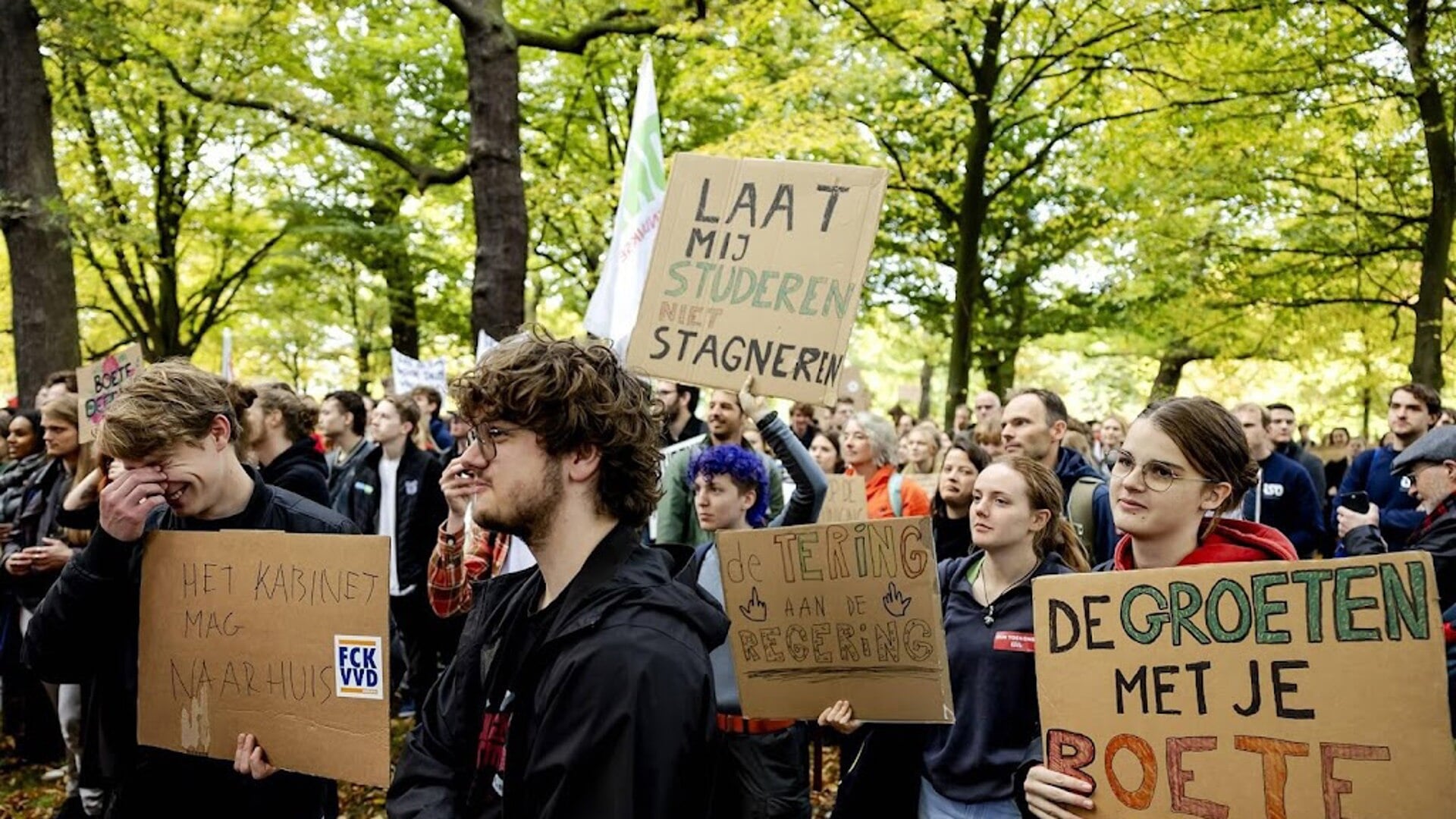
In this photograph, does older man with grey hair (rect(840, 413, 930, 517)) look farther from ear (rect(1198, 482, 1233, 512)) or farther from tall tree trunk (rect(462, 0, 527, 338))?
ear (rect(1198, 482, 1233, 512))

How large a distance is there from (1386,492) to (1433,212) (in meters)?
7.42

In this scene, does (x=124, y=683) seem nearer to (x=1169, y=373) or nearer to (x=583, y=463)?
(x=583, y=463)

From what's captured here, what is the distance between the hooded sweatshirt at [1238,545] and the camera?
2982 millimetres

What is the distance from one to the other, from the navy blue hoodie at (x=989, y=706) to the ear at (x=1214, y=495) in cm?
59

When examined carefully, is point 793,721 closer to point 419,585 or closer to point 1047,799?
point 1047,799

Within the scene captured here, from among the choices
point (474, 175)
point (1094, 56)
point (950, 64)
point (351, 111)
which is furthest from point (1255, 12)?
point (351, 111)

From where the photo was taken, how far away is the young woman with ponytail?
3508mm

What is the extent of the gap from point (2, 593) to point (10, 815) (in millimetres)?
1415

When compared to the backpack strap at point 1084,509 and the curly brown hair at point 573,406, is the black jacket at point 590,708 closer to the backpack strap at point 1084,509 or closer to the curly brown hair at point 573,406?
the curly brown hair at point 573,406

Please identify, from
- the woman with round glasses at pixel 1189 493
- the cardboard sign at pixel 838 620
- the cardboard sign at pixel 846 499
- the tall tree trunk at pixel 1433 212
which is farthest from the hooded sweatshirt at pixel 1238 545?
the tall tree trunk at pixel 1433 212

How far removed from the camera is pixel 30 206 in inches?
395

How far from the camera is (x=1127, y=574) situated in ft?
8.52

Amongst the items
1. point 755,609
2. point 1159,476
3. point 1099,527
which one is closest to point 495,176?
point 1099,527

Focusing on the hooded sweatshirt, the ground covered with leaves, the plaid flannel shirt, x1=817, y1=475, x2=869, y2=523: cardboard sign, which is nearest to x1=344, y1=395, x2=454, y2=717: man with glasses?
the ground covered with leaves
